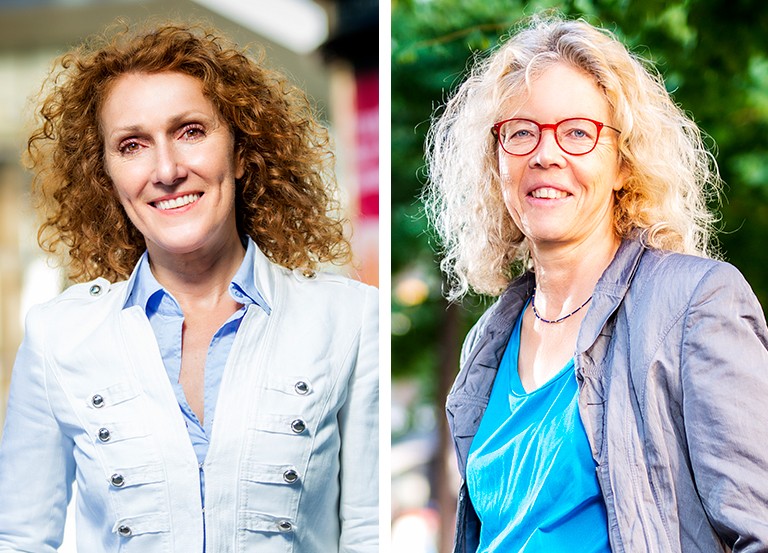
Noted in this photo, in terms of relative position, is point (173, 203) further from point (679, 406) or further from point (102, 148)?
point (679, 406)

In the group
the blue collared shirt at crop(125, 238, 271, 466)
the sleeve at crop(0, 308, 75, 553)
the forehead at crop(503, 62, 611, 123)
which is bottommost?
the sleeve at crop(0, 308, 75, 553)

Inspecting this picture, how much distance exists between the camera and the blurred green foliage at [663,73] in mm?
2969

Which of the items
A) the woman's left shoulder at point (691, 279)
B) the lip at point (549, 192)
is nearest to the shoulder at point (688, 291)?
the woman's left shoulder at point (691, 279)

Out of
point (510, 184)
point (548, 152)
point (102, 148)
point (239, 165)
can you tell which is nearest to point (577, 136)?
point (548, 152)

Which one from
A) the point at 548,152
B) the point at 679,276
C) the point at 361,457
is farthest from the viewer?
the point at 361,457

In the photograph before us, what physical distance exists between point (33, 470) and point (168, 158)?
650 mm

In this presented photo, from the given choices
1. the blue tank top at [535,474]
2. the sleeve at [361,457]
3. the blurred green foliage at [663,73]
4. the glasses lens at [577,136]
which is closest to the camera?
the blue tank top at [535,474]

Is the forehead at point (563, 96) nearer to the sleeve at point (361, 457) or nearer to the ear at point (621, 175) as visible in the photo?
the ear at point (621, 175)

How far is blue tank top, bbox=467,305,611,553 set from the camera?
1646 millimetres

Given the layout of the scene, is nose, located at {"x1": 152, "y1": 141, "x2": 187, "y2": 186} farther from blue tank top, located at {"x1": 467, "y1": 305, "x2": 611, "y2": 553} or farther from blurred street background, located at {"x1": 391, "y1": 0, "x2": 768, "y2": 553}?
blurred street background, located at {"x1": 391, "y1": 0, "x2": 768, "y2": 553}

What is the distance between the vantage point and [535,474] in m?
A: 1.71

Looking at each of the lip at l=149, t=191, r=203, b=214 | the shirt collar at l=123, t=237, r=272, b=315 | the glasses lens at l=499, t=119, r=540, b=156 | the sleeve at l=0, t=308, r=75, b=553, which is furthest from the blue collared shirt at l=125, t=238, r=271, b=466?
the glasses lens at l=499, t=119, r=540, b=156

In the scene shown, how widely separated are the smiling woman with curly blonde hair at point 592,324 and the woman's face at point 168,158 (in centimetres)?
53

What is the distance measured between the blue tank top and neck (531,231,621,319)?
0.14m
